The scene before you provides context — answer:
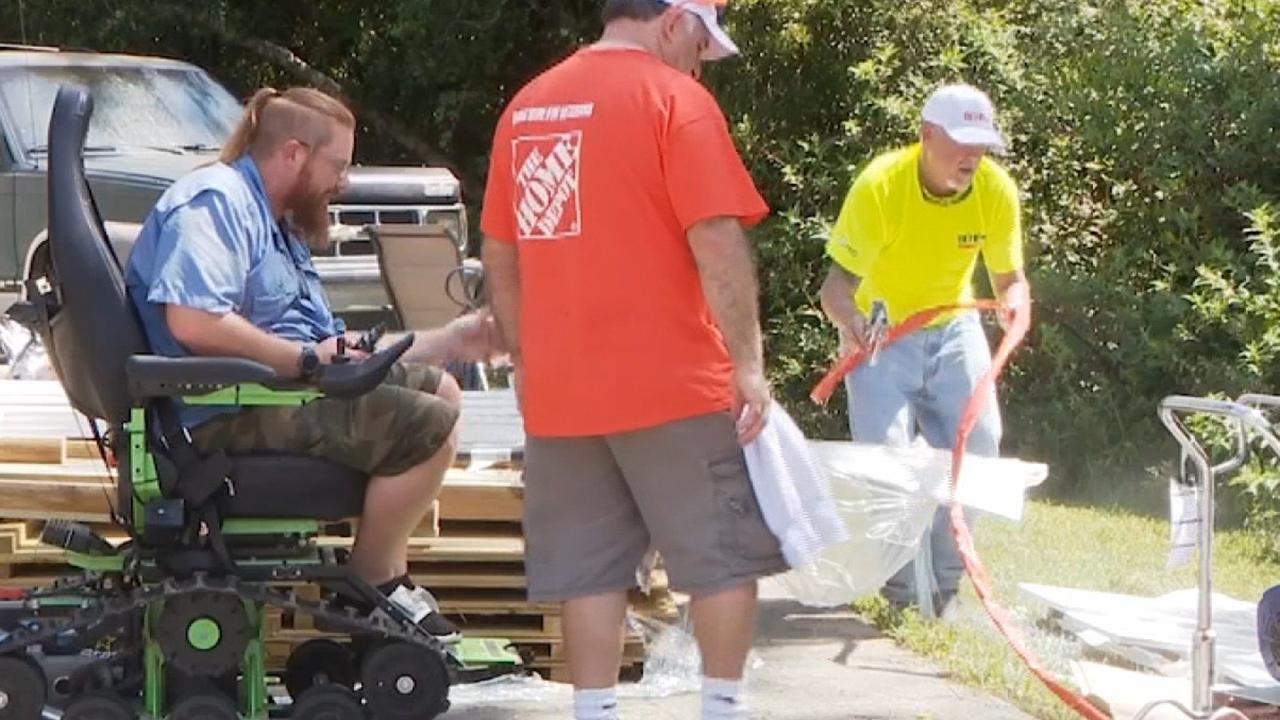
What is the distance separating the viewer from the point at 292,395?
5203 millimetres

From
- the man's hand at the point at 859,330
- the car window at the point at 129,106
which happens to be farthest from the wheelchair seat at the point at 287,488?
the car window at the point at 129,106

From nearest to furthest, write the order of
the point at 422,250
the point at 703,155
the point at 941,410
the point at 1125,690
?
the point at 703,155 → the point at 1125,690 → the point at 941,410 → the point at 422,250

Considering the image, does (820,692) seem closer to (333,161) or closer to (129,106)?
(333,161)

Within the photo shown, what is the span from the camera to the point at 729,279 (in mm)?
4738

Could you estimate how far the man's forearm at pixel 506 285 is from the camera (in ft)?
16.7

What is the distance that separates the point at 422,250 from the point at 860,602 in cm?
241

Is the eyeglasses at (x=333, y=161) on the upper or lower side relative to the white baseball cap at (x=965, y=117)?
lower

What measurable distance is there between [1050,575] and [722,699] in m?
3.52

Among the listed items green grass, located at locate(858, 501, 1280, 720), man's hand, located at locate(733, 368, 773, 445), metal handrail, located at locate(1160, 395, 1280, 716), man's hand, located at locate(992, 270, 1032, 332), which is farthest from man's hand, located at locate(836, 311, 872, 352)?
man's hand, located at locate(733, 368, 773, 445)

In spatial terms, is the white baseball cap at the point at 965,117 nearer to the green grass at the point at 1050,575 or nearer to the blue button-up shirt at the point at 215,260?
the green grass at the point at 1050,575

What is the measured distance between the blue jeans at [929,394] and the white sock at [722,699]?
256 cm

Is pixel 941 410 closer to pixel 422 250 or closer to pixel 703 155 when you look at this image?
pixel 422 250

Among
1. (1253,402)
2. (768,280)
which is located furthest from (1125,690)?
(768,280)

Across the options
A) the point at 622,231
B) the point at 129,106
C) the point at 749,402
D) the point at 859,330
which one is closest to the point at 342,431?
the point at 622,231
